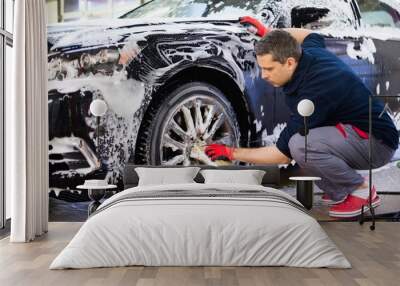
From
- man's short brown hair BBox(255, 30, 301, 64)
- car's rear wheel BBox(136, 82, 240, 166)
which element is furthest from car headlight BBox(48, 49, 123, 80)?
man's short brown hair BBox(255, 30, 301, 64)

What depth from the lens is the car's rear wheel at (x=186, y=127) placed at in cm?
743

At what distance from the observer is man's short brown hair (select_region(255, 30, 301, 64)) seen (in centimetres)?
745

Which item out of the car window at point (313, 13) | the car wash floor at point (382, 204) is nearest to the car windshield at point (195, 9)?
the car window at point (313, 13)

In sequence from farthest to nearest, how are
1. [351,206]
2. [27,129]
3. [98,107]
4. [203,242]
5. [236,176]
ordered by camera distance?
[351,206] → [98,107] → [236,176] → [27,129] → [203,242]

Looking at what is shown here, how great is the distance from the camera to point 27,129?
6.06 meters

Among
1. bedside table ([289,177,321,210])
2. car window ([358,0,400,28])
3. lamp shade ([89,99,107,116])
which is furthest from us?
car window ([358,0,400,28])

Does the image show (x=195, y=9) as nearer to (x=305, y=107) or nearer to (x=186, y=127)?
(x=186, y=127)

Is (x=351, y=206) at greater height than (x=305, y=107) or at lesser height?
lesser

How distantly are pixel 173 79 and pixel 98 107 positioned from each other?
1039 mm

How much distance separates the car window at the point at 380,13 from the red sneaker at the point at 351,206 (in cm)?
219

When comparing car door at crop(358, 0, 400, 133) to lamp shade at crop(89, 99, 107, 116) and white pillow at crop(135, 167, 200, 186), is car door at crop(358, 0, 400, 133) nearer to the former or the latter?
white pillow at crop(135, 167, 200, 186)

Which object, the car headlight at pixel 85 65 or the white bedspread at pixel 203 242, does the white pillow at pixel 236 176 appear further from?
the white bedspread at pixel 203 242

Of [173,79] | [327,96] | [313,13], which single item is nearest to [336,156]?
[327,96]

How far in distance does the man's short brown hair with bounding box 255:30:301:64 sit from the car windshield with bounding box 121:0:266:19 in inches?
15.7
